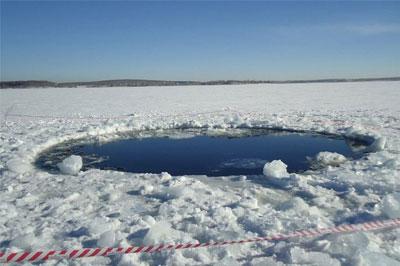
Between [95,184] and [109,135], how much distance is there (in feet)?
18.4

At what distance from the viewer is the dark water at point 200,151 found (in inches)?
307

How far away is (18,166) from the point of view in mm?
7125

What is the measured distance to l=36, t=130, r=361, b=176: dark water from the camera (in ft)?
25.6

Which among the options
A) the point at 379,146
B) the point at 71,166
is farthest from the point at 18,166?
the point at 379,146

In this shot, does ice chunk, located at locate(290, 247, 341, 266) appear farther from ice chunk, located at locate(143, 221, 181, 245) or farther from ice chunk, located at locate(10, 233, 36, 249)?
ice chunk, located at locate(10, 233, 36, 249)

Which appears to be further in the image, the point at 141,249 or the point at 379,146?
the point at 379,146

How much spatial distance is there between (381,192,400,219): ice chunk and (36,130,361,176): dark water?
8.88ft

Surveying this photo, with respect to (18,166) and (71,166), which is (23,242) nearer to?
(71,166)

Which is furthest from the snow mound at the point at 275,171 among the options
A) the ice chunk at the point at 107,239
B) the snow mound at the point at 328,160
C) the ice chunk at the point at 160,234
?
the ice chunk at the point at 107,239

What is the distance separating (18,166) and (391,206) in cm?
598

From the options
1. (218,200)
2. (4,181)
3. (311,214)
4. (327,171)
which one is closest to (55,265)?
(218,200)

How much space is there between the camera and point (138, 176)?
21.5 feet

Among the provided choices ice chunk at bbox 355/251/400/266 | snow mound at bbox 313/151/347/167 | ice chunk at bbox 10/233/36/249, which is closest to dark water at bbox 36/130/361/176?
snow mound at bbox 313/151/347/167

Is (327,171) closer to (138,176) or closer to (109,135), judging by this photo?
(138,176)
